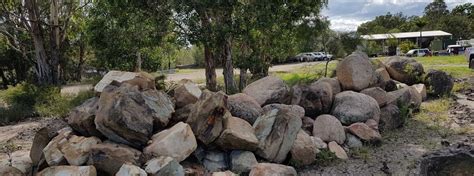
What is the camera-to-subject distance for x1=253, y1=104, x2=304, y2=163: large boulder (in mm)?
6544

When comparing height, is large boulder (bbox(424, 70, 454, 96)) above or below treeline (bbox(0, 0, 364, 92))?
below

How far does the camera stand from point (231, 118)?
6.66 meters

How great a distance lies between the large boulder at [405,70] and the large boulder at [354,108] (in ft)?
12.5

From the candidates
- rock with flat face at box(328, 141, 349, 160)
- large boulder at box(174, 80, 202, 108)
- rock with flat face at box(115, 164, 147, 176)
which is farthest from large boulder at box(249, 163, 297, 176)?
large boulder at box(174, 80, 202, 108)

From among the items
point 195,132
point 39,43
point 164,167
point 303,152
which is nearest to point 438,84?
point 303,152

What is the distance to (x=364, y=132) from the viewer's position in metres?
7.75

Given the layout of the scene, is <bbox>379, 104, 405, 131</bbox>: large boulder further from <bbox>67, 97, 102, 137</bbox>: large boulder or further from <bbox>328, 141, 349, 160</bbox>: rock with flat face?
<bbox>67, 97, 102, 137</bbox>: large boulder

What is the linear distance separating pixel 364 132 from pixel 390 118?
4.33 ft

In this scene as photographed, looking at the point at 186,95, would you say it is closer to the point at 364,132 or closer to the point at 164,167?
the point at 164,167

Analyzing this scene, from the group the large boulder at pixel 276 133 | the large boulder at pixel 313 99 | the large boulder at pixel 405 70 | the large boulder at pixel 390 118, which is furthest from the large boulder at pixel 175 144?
the large boulder at pixel 405 70

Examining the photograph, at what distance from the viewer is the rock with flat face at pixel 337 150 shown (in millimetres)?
7084

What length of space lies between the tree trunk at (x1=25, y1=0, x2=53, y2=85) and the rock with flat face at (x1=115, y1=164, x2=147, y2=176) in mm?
→ 13684

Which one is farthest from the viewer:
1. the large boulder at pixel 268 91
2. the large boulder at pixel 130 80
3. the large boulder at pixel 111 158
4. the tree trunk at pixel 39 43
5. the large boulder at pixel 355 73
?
the tree trunk at pixel 39 43

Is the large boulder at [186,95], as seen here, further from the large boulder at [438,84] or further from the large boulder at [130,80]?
the large boulder at [438,84]
